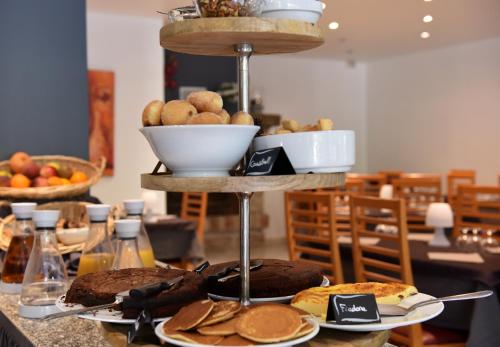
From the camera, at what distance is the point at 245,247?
49.1 inches

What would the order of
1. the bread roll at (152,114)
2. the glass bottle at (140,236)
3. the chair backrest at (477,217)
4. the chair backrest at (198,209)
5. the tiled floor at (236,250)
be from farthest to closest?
the tiled floor at (236,250) → the chair backrest at (198,209) → the chair backrest at (477,217) → the glass bottle at (140,236) → the bread roll at (152,114)

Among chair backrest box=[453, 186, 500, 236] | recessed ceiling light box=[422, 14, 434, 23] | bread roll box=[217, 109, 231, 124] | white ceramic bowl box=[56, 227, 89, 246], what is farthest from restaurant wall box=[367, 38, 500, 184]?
bread roll box=[217, 109, 231, 124]

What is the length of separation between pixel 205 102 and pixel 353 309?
48 cm

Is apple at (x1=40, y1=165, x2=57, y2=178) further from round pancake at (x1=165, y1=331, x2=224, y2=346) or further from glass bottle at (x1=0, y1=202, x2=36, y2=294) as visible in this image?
round pancake at (x1=165, y1=331, x2=224, y2=346)

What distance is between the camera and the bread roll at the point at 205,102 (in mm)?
1226

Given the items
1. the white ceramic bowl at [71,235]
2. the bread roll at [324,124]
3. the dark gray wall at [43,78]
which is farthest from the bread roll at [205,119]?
the dark gray wall at [43,78]

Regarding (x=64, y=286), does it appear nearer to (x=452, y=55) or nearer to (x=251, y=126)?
(x=251, y=126)

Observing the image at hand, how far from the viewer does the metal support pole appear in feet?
4.06

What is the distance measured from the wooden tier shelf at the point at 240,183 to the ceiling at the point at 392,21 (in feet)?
15.8

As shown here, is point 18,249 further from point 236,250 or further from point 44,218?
point 236,250

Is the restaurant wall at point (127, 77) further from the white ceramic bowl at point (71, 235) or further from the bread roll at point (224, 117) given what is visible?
the bread roll at point (224, 117)

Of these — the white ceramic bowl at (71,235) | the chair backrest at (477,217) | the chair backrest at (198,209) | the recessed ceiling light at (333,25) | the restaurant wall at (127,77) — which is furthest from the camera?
the recessed ceiling light at (333,25)

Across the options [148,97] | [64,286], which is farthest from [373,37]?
[64,286]

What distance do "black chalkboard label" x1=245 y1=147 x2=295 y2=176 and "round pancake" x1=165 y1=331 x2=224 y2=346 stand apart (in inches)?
12.2
